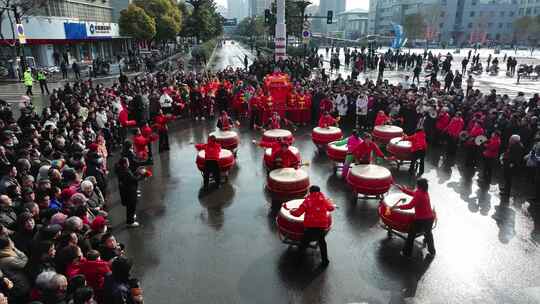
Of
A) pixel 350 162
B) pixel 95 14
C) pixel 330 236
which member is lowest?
pixel 330 236

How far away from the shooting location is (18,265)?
519cm

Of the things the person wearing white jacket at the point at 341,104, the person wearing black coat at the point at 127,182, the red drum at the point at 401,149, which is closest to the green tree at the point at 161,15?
the person wearing white jacket at the point at 341,104

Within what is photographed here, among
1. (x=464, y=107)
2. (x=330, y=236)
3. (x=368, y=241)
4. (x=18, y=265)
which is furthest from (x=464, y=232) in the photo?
(x=18, y=265)

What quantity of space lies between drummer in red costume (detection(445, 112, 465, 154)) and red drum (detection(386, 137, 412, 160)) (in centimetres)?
204

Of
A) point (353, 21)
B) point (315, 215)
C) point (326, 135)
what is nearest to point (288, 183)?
point (315, 215)

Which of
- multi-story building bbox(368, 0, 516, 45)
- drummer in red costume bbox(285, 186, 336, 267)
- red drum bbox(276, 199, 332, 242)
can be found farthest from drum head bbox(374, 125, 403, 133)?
multi-story building bbox(368, 0, 516, 45)

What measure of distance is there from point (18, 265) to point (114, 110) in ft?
34.8

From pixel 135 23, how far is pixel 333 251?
4304cm

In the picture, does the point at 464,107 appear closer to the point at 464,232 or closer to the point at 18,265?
the point at 464,232

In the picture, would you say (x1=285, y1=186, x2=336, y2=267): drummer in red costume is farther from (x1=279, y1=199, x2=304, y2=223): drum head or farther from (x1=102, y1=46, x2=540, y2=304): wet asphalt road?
(x1=102, y1=46, x2=540, y2=304): wet asphalt road

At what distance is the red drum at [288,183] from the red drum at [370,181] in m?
1.28

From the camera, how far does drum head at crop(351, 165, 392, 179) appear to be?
31.1 ft

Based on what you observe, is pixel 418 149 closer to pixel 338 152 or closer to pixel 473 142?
pixel 473 142

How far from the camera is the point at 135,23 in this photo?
4378 cm
